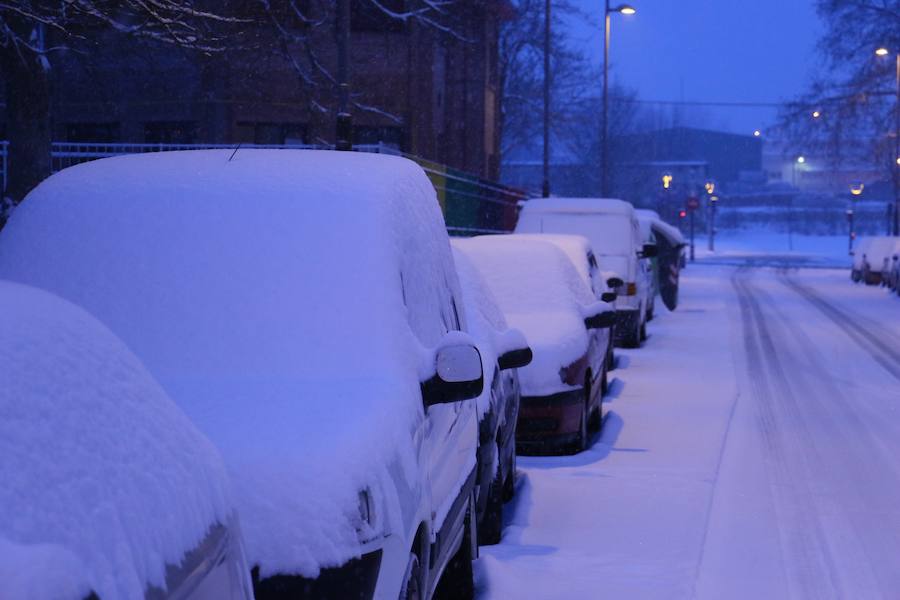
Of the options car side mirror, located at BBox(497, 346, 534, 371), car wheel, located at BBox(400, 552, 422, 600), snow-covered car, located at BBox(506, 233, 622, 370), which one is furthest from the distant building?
car wheel, located at BBox(400, 552, 422, 600)

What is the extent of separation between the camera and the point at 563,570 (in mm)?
6684

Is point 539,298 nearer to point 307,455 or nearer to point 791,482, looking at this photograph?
point 791,482

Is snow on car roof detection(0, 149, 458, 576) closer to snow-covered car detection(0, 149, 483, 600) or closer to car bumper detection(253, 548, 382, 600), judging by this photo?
snow-covered car detection(0, 149, 483, 600)

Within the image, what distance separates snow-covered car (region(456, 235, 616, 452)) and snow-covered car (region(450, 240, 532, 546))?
1.40m

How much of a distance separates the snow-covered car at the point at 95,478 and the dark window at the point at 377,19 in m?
29.3

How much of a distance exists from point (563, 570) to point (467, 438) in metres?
1.34

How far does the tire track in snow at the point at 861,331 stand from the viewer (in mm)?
18092

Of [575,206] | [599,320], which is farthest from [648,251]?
[599,320]

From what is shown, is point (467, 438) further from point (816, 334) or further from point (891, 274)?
point (891, 274)

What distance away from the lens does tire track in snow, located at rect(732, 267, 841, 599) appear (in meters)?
6.67

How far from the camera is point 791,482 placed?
9.09m

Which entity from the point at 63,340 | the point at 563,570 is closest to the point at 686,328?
the point at 563,570

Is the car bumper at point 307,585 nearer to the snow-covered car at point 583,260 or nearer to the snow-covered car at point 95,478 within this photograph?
the snow-covered car at point 95,478

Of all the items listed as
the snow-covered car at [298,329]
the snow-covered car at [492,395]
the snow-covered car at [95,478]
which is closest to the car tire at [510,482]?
the snow-covered car at [492,395]
